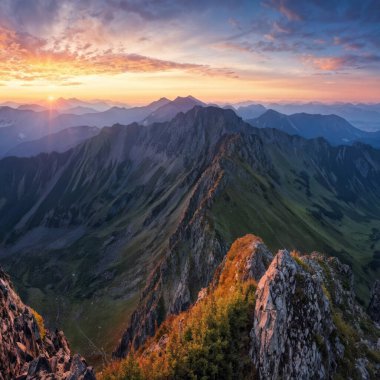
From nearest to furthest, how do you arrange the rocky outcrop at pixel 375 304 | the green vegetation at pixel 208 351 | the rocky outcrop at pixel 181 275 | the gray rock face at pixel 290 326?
the green vegetation at pixel 208 351, the gray rock face at pixel 290 326, the rocky outcrop at pixel 375 304, the rocky outcrop at pixel 181 275

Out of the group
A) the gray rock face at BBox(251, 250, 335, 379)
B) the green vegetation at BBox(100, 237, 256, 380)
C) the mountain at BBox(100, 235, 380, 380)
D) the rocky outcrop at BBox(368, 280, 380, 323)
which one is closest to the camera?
the green vegetation at BBox(100, 237, 256, 380)

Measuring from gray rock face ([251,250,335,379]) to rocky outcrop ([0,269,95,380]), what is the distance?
11.7 meters

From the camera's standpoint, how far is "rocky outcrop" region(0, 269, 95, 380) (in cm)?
2412

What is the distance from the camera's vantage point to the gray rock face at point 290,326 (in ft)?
72.7

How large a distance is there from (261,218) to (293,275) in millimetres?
122405

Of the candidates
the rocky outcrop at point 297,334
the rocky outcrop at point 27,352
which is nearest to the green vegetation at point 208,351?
the rocky outcrop at point 297,334

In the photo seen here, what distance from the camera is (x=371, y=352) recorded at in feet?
96.7

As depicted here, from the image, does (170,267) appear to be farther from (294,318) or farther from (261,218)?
(294,318)

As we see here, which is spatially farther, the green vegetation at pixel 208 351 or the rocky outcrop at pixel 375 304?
Answer: the rocky outcrop at pixel 375 304

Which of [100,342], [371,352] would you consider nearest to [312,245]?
[100,342]

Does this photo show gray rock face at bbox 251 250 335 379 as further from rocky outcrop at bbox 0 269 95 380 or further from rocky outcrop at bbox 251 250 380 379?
rocky outcrop at bbox 0 269 95 380

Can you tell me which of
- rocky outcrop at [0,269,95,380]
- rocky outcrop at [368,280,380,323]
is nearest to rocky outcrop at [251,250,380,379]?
rocky outcrop at [0,269,95,380]

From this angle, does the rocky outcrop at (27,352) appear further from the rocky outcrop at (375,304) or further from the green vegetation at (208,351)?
the rocky outcrop at (375,304)

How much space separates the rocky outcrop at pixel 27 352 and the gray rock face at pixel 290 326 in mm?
11711
